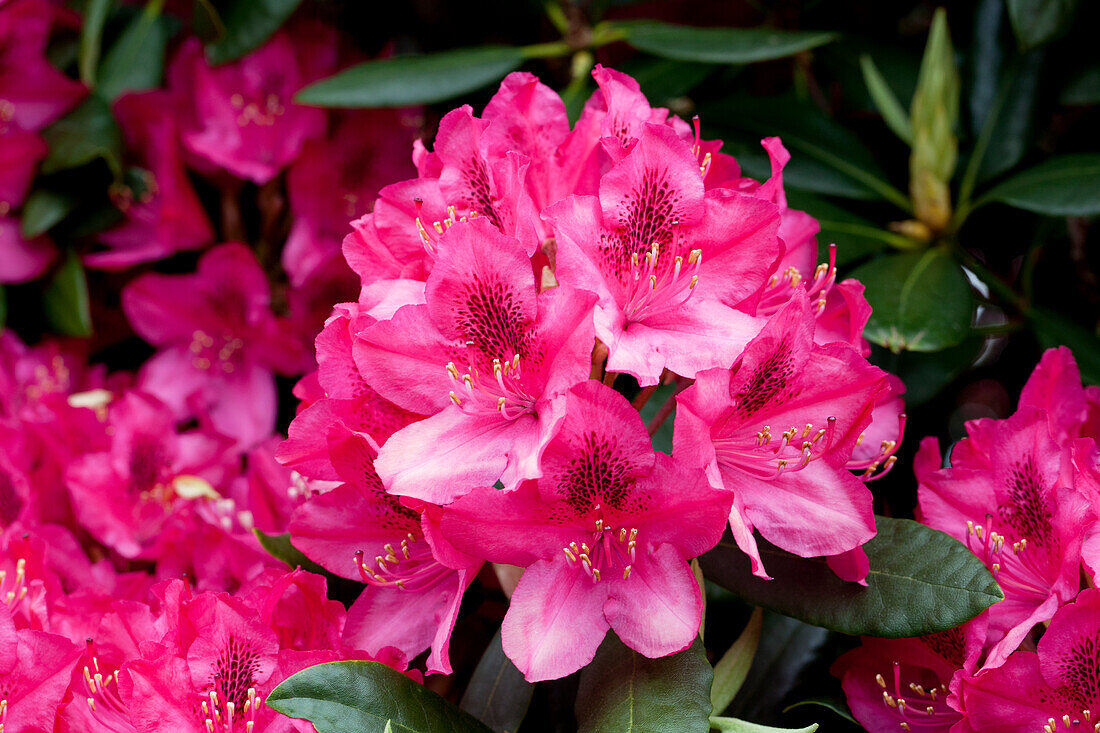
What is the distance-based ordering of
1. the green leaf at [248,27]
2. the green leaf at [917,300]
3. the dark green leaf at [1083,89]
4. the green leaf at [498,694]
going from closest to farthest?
the green leaf at [498,694], the green leaf at [917,300], the dark green leaf at [1083,89], the green leaf at [248,27]

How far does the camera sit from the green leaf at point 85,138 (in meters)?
1.37

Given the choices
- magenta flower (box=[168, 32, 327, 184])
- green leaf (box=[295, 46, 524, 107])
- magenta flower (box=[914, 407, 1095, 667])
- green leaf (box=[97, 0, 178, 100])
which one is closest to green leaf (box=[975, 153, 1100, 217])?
magenta flower (box=[914, 407, 1095, 667])

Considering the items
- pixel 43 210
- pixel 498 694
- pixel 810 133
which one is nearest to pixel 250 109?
pixel 43 210

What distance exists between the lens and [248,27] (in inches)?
53.7

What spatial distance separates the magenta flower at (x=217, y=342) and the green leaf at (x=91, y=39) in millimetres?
359

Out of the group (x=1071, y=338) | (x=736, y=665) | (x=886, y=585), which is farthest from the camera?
(x=1071, y=338)

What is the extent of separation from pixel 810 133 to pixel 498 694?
885 mm

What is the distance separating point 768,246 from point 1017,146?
0.76 m

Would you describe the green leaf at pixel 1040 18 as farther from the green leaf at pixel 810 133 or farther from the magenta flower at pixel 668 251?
the magenta flower at pixel 668 251

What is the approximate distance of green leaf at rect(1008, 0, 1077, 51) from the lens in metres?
1.13

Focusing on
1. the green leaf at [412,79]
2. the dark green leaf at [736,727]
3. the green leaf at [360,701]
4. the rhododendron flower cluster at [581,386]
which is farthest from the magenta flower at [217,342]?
the dark green leaf at [736,727]

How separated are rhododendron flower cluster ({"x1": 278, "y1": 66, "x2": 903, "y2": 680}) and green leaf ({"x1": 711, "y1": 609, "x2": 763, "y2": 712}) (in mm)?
141

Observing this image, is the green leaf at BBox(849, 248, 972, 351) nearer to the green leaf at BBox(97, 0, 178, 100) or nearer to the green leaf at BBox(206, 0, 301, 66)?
the green leaf at BBox(206, 0, 301, 66)

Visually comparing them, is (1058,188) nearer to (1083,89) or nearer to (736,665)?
(1083,89)
